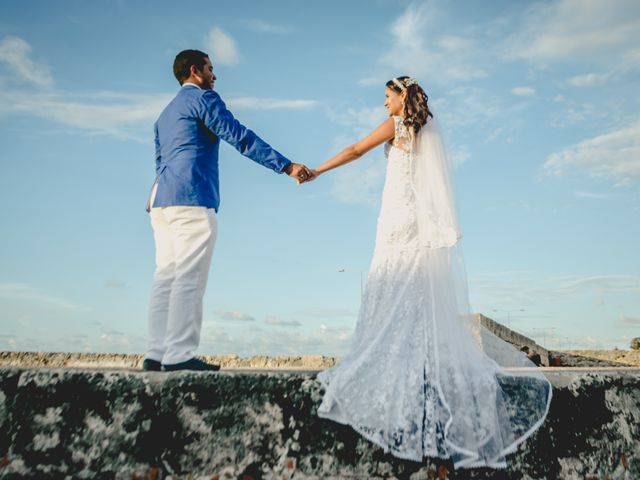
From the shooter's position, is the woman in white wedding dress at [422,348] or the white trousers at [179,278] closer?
the woman in white wedding dress at [422,348]

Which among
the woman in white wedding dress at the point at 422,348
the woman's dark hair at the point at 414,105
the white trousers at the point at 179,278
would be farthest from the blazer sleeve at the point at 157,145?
the woman's dark hair at the point at 414,105

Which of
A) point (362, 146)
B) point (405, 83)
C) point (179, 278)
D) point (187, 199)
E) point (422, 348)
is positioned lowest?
point (422, 348)

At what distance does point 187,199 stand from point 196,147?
48 cm

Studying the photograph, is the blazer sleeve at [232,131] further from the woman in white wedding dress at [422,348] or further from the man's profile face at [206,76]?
the woman in white wedding dress at [422,348]

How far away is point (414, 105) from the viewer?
4.13m

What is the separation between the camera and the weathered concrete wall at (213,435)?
279 cm

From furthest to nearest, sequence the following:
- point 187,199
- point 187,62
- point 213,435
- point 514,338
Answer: point 514,338 < point 187,62 < point 187,199 < point 213,435

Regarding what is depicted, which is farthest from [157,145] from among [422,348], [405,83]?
[422,348]

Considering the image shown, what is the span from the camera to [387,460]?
2.80m

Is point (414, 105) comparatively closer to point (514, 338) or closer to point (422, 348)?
point (422, 348)

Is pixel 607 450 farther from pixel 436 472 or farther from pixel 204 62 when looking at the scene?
pixel 204 62

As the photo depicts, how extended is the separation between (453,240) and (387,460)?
1542mm

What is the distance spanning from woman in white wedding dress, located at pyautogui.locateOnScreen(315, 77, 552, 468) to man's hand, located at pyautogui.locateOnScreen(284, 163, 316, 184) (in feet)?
1.44

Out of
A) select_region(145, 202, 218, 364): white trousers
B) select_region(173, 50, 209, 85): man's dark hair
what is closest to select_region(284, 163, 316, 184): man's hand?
select_region(145, 202, 218, 364): white trousers
